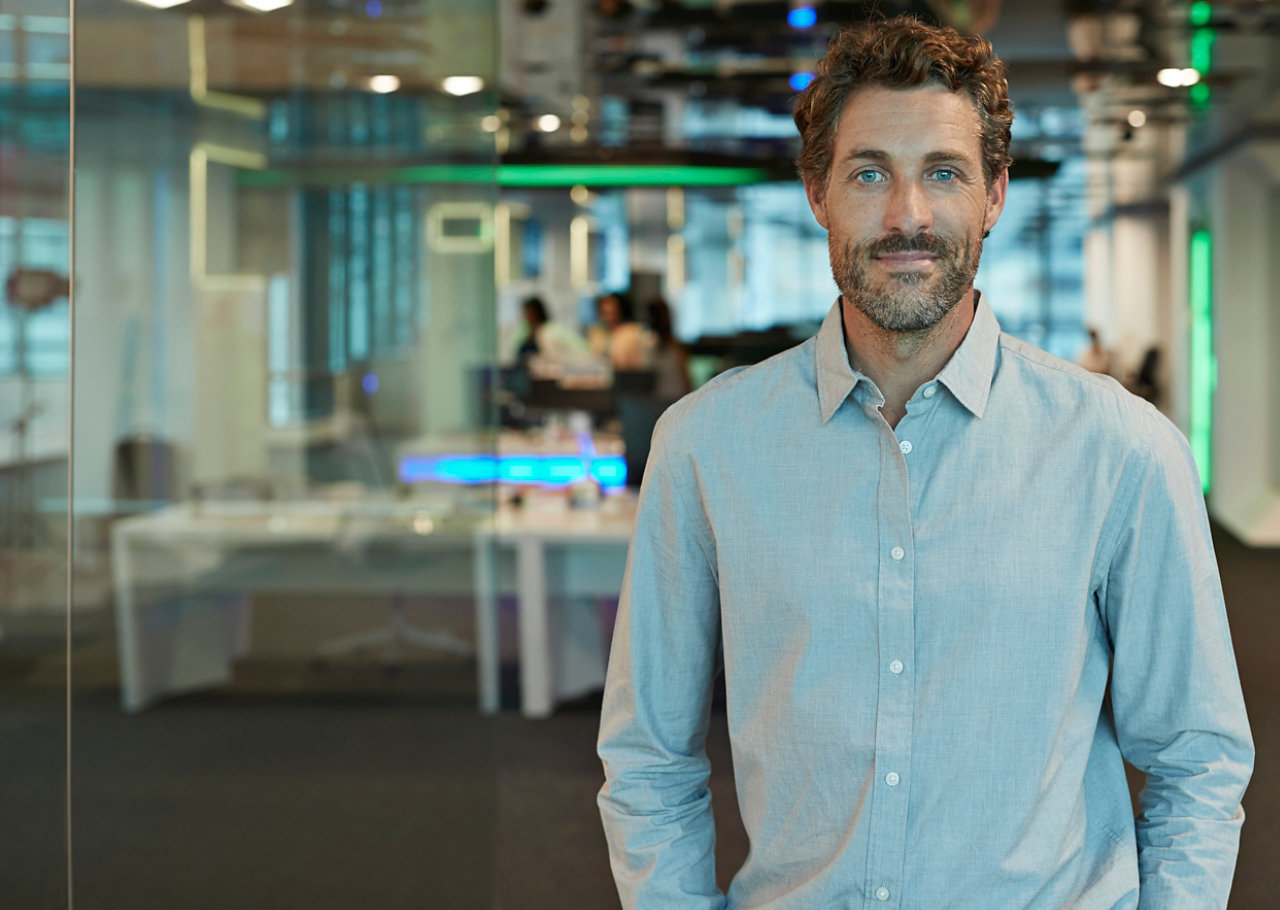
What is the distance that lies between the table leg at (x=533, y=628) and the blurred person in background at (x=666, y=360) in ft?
10.0

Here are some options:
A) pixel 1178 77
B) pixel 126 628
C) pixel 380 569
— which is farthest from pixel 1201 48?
pixel 126 628

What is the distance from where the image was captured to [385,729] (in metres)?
4.62

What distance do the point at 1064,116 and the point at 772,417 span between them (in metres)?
12.2

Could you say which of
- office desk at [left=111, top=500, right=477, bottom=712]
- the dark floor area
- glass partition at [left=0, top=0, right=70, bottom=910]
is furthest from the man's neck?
office desk at [left=111, top=500, right=477, bottom=712]

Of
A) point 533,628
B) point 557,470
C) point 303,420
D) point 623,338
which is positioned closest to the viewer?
point 303,420

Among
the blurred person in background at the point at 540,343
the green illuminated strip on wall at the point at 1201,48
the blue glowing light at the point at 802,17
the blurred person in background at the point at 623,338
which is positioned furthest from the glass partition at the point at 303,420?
the blurred person in background at the point at 540,343

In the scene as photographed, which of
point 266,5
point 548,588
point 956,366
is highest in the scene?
point 266,5

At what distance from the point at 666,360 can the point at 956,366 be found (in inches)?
289

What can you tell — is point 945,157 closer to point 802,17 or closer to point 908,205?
point 908,205

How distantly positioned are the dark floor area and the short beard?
1.16m

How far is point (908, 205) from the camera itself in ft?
3.96

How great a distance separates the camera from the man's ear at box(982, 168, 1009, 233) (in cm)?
129

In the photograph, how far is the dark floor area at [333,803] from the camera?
1.96 m

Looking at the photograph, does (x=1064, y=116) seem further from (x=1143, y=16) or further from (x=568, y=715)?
(x=568, y=715)
